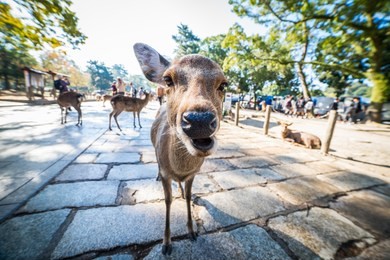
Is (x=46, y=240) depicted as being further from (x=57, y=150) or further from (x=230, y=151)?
(x=230, y=151)

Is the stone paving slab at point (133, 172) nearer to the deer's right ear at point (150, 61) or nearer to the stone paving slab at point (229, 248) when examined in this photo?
the stone paving slab at point (229, 248)

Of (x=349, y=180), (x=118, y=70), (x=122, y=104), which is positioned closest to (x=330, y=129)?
(x=349, y=180)

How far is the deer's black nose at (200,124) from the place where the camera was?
1.22 meters

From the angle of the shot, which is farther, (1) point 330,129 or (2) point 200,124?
(1) point 330,129

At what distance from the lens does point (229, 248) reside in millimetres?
1789

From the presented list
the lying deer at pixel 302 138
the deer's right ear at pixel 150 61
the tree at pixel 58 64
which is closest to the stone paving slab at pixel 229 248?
the deer's right ear at pixel 150 61

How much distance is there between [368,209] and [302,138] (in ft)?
14.0

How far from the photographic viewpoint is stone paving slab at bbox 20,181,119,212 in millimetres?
2186

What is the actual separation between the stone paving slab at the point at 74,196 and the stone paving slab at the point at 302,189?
106 inches

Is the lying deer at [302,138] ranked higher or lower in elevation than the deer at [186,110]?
lower

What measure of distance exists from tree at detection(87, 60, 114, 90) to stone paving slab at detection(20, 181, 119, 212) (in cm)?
7561

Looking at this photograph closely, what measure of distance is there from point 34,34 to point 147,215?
6.35 meters

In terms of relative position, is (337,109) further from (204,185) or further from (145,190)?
(145,190)

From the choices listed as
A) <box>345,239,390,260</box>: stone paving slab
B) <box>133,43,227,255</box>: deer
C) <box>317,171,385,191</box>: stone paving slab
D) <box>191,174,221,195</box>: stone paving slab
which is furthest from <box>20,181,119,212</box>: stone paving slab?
<box>317,171,385,191</box>: stone paving slab
